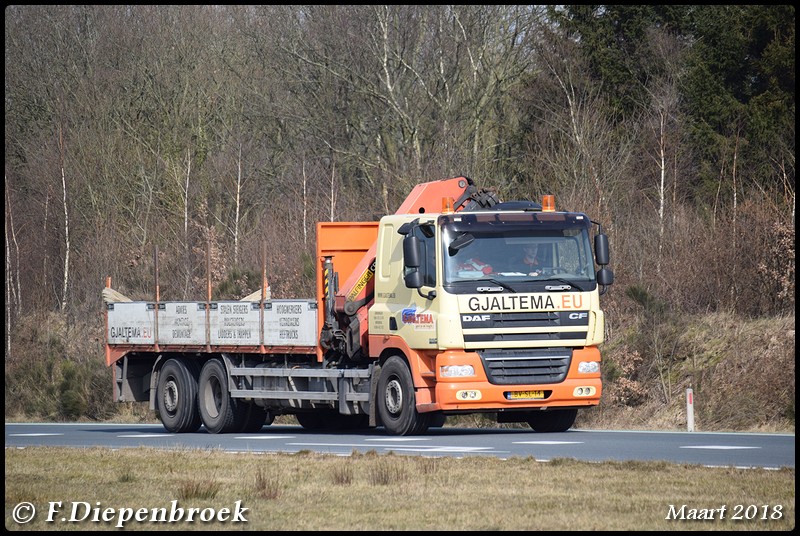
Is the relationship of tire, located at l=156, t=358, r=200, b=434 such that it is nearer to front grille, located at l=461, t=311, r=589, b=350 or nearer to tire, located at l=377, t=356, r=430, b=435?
tire, located at l=377, t=356, r=430, b=435

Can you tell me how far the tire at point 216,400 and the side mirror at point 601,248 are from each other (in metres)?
6.64

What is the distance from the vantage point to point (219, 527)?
36.2 ft

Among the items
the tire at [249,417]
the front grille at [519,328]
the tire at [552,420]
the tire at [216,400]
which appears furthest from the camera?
the tire at [249,417]

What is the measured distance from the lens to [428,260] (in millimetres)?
20422

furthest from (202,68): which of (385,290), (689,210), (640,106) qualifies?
(385,290)

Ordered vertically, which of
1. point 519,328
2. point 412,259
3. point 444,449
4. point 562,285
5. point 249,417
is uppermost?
point 412,259

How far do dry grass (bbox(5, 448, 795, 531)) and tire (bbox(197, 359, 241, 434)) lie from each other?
6940 mm

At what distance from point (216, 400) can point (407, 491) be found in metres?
11.9

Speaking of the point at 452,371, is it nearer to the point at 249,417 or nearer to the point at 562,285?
the point at 562,285

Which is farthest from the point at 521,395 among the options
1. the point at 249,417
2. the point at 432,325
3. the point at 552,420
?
the point at 249,417

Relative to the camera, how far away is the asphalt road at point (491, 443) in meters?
16.9

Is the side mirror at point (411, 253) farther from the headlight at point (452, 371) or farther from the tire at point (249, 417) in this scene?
the tire at point (249, 417)

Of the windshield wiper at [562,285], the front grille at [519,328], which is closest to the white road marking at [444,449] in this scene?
the front grille at [519,328]

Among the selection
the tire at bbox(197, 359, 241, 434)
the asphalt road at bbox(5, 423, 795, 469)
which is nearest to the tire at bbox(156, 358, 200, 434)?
the tire at bbox(197, 359, 241, 434)
